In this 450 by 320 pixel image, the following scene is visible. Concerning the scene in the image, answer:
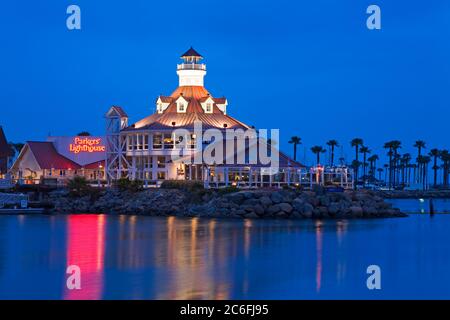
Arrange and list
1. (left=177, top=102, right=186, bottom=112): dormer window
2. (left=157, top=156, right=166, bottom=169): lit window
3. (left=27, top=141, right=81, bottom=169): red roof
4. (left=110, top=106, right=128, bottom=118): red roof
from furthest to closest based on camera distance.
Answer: (left=27, top=141, right=81, bottom=169): red roof → (left=110, top=106, right=128, bottom=118): red roof → (left=177, top=102, right=186, bottom=112): dormer window → (left=157, top=156, right=166, bottom=169): lit window

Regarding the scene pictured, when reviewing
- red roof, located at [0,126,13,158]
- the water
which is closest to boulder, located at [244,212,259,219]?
the water

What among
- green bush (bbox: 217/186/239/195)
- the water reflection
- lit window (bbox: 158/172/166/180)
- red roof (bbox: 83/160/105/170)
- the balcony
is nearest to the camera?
the water reflection

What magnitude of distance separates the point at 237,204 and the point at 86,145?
26942 millimetres

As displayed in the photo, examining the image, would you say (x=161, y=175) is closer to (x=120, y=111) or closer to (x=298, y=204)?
(x=120, y=111)

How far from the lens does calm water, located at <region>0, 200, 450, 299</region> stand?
1512 inches

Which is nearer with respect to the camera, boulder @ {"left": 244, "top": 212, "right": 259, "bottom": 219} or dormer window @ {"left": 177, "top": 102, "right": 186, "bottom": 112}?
boulder @ {"left": 244, "top": 212, "right": 259, "bottom": 219}

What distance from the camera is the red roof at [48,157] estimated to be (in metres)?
94.4

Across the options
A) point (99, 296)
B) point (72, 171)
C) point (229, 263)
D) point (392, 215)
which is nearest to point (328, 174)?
point (392, 215)

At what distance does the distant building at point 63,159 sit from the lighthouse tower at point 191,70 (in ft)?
34.9

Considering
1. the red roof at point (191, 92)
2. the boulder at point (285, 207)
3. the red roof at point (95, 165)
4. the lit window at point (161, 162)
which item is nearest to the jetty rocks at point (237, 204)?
the boulder at point (285, 207)

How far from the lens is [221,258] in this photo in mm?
48062

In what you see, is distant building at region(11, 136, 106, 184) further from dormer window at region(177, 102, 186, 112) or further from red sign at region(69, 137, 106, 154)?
dormer window at region(177, 102, 186, 112)

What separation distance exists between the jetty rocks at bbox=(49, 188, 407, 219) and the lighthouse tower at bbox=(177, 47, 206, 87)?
61.6ft

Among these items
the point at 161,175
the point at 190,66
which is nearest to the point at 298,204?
the point at 161,175
